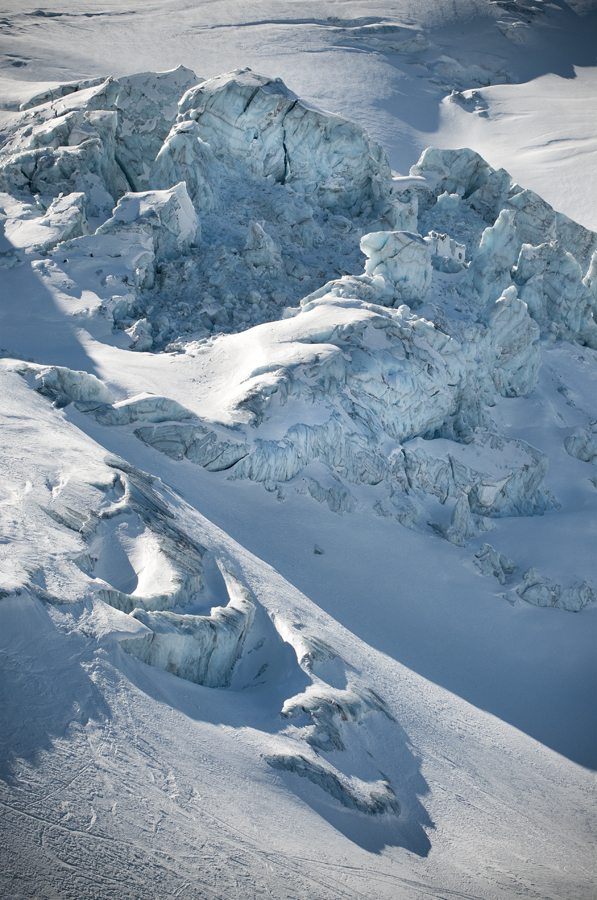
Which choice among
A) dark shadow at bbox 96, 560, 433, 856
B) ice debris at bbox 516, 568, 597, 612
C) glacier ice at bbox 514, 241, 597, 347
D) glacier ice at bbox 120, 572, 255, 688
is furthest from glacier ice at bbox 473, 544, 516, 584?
glacier ice at bbox 514, 241, 597, 347

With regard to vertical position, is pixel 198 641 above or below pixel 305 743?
above

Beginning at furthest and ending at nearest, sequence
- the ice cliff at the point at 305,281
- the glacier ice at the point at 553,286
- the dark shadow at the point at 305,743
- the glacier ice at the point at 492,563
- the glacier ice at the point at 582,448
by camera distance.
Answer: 1. the glacier ice at the point at 553,286
2. the glacier ice at the point at 582,448
3. the ice cliff at the point at 305,281
4. the glacier ice at the point at 492,563
5. the dark shadow at the point at 305,743

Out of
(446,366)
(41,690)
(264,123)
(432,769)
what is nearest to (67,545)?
(41,690)

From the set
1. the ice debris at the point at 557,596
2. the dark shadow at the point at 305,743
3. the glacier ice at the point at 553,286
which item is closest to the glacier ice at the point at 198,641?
the dark shadow at the point at 305,743

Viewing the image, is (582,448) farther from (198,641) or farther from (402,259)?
(198,641)

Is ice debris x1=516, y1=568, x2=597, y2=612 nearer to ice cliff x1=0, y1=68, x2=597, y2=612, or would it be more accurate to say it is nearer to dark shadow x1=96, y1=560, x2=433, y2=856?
ice cliff x1=0, y1=68, x2=597, y2=612

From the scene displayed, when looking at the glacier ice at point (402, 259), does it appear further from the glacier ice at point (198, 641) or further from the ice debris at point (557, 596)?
the glacier ice at point (198, 641)

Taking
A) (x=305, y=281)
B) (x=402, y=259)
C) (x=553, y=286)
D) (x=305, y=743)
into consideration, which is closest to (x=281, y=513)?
(x=305, y=743)

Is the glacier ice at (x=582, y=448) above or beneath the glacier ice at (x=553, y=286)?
beneath
